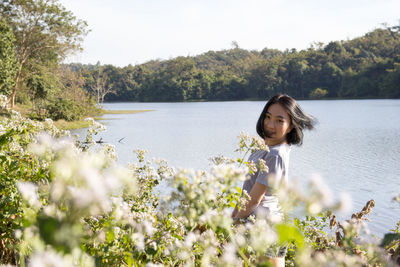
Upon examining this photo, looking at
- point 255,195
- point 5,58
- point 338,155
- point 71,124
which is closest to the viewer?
point 255,195

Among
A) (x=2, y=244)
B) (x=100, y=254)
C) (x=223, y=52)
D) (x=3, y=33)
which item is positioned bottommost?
(x=2, y=244)

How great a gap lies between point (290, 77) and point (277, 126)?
235 feet

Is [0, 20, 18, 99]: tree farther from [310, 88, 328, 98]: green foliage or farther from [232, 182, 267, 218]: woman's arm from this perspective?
[310, 88, 328, 98]: green foliage

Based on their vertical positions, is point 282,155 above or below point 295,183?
below

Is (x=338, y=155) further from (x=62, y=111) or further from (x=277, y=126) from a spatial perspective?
(x=62, y=111)

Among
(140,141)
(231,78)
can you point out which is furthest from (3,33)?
(231,78)

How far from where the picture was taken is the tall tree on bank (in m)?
24.5

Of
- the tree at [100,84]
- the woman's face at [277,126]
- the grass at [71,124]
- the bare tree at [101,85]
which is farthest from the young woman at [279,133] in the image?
the tree at [100,84]

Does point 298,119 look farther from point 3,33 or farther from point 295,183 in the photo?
point 3,33

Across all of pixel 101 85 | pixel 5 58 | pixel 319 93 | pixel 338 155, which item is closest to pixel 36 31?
pixel 5 58

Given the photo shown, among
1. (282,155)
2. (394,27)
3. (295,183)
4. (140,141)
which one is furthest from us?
(394,27)

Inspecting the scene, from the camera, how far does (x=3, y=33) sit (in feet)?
73.4

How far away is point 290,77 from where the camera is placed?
71.8 metres

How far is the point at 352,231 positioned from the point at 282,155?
176cm
